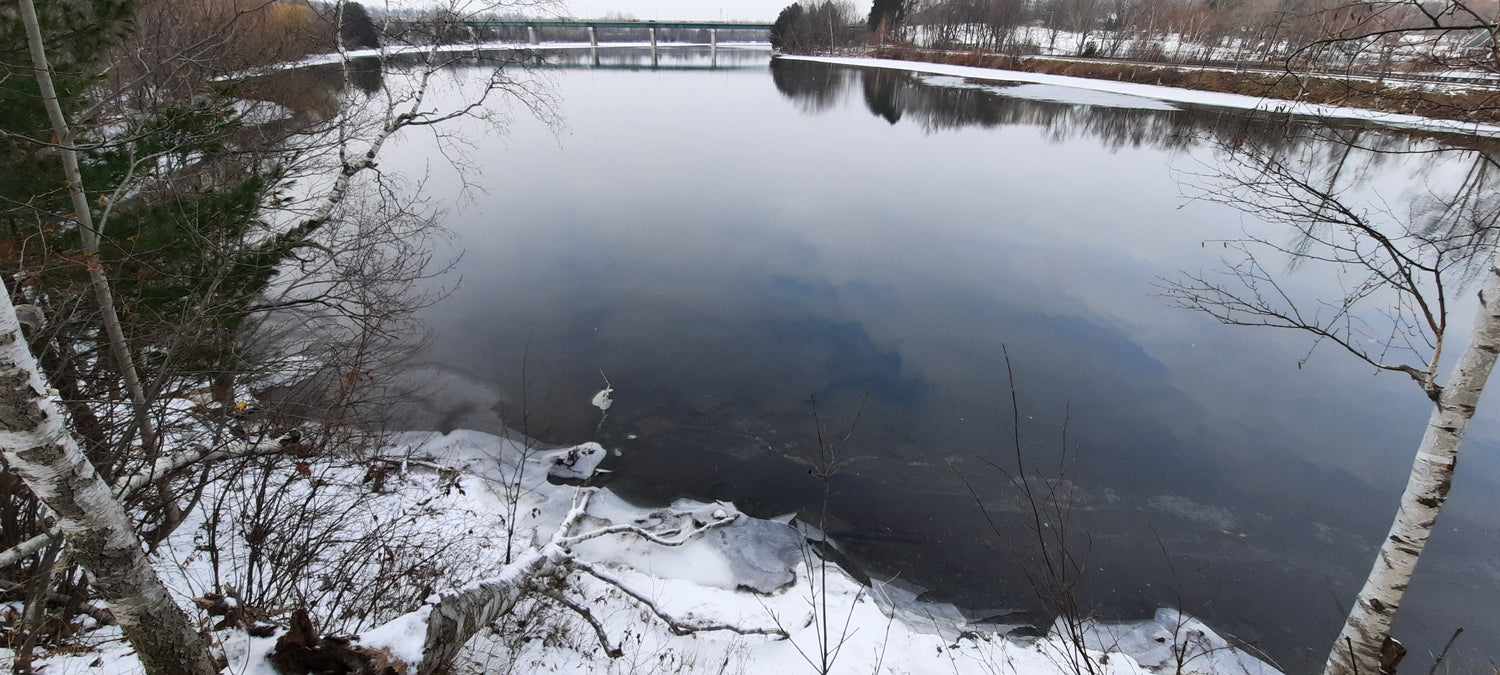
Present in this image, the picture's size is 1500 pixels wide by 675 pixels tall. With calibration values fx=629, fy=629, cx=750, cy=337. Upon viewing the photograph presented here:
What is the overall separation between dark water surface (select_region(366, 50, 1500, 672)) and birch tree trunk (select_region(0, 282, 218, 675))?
4651 mm

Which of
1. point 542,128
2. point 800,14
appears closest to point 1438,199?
point 542,128

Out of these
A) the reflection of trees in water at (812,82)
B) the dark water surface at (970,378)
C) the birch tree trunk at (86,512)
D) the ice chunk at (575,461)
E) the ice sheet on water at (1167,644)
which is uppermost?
the reflection of trees in water at (812,82)

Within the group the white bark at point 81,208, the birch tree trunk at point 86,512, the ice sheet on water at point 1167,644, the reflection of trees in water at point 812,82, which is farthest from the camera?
the reflection of trees in water at point 812,82

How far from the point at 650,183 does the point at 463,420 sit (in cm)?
1191

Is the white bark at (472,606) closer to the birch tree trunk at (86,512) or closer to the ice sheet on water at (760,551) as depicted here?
the birch tree trunk at (86,512)

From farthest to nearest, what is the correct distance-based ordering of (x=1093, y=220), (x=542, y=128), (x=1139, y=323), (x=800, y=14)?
(x=800, y=14) < (x=542, y=128) < (x=1093, y=220) < (x=1139, y=323)

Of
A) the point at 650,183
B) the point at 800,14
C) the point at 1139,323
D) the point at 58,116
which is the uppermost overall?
the point at 800,14

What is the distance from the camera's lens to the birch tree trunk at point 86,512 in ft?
7.04

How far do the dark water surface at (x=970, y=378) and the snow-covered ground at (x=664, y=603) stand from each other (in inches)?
18.9

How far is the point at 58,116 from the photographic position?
175 inches

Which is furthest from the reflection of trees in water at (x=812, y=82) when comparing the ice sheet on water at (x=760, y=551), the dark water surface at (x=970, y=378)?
the ice sheet on water at (x=760, y=551)

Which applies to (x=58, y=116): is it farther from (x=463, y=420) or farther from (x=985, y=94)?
(x=985, y=94)

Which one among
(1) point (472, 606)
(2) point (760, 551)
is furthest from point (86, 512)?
(2) point (760, 551)

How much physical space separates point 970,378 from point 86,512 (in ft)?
30.4
